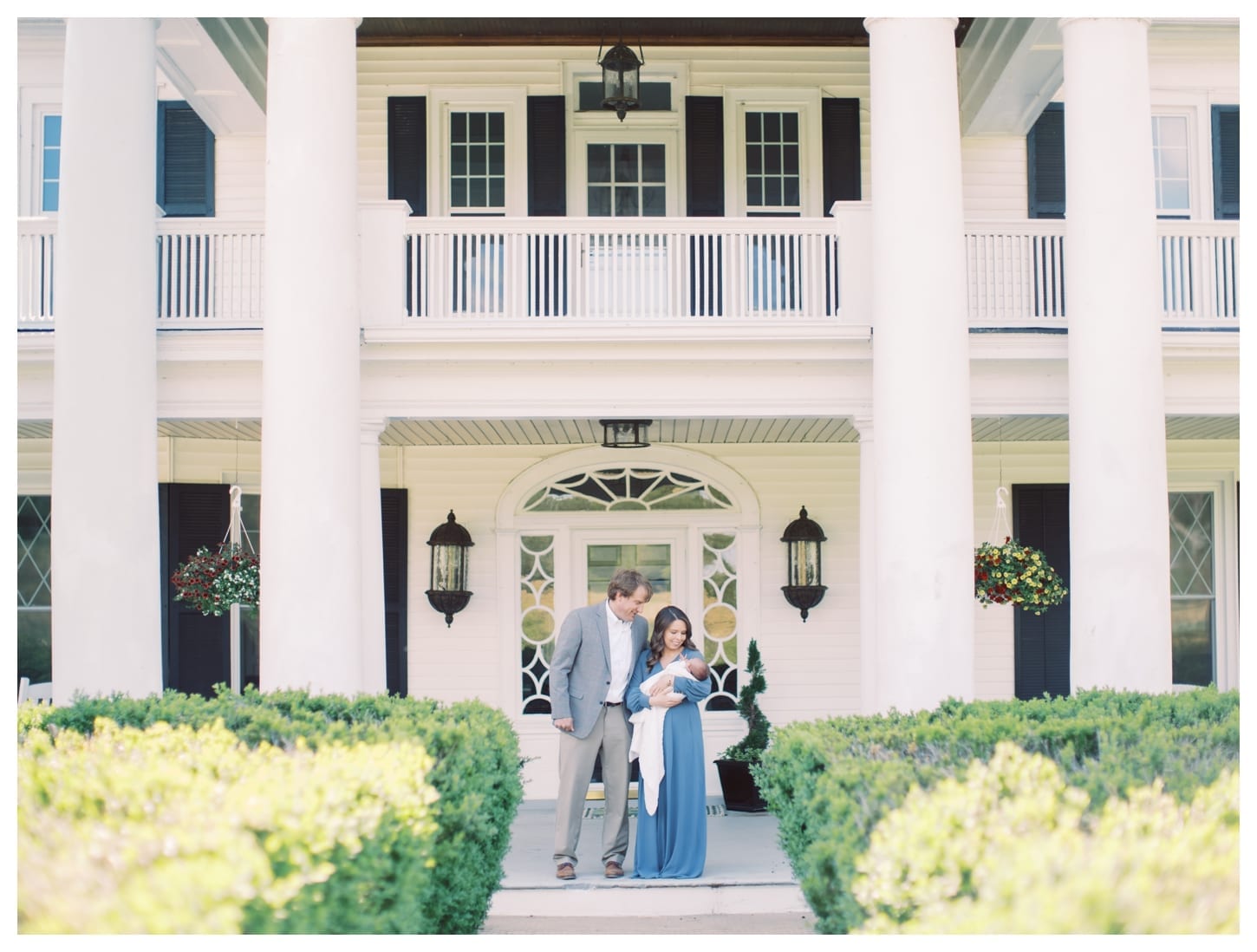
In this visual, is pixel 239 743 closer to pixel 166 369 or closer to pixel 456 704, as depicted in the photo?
pixel 456 704

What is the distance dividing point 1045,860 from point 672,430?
320 inches

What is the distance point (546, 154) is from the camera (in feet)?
37.9

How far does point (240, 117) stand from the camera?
11.4m

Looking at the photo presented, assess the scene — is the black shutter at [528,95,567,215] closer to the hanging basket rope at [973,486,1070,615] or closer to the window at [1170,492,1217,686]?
the hanging basket rope at [973,486,1070,615]

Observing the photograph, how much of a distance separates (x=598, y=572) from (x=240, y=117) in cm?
526

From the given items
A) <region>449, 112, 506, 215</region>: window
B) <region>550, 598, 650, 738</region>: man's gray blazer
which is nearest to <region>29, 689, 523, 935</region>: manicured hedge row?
<region>550, 598, 650, 738</region>: man's gray blazer

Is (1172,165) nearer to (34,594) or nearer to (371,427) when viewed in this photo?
(371,427)

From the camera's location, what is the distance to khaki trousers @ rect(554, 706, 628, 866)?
758 centimetres

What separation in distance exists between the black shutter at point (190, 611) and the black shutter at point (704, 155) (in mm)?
5111

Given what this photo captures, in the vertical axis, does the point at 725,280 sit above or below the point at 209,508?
above

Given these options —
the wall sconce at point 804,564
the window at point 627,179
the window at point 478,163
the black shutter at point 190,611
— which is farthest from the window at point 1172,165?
the black shutter at point 190,611

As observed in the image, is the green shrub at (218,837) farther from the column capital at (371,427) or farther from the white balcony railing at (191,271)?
the white balcony railing at (191,271)

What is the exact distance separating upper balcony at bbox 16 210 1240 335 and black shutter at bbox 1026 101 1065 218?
6.37 feet

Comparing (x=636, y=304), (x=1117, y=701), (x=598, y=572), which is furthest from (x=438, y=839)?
(x=598, y=572)
